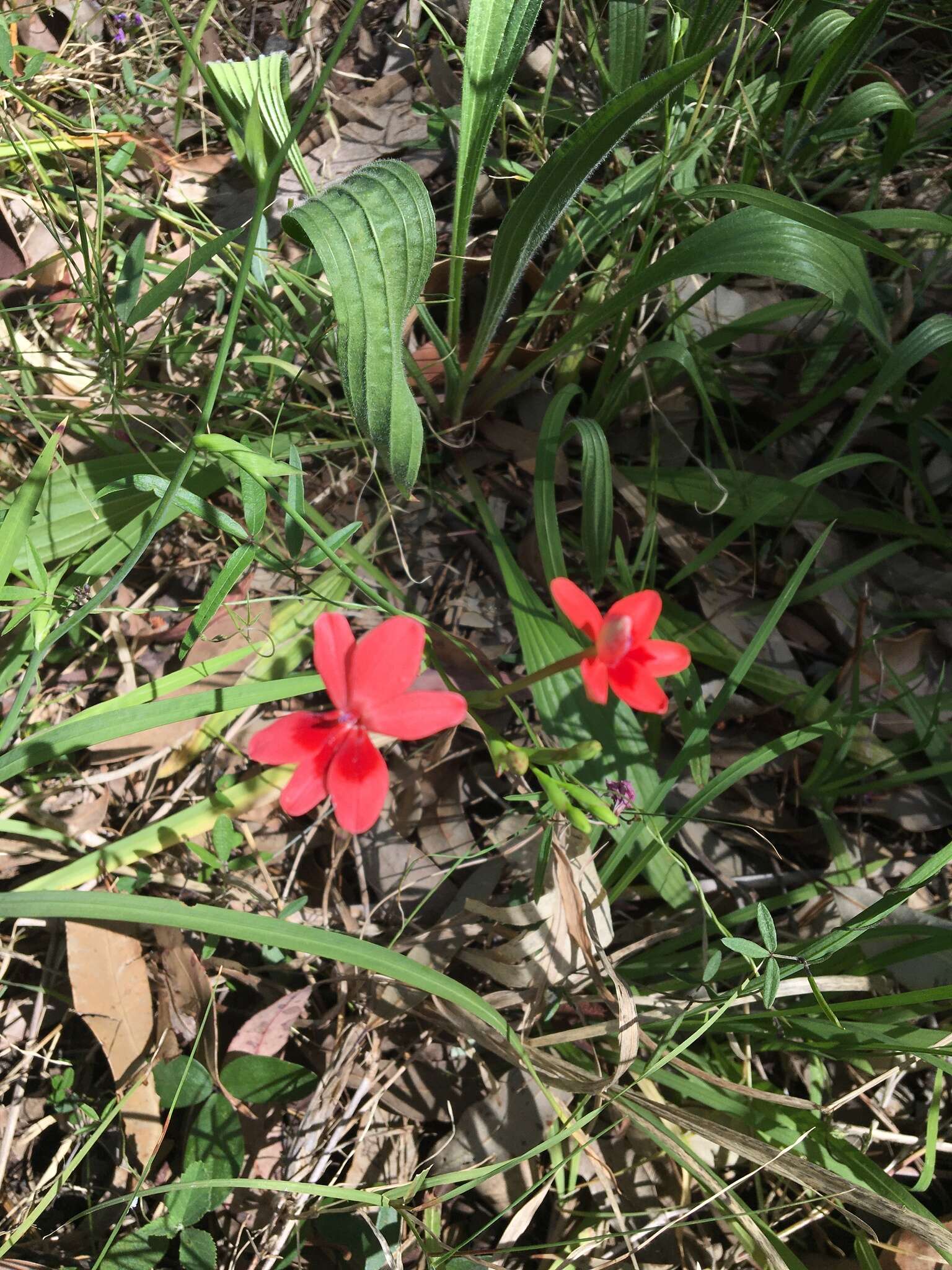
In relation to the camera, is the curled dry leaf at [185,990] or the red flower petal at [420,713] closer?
the red flower petal at [420,713]

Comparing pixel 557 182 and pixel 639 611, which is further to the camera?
pixel 557 182

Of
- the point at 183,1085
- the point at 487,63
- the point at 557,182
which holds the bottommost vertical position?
the point at 183,1085

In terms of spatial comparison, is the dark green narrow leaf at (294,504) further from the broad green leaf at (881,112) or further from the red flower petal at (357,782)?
the broad green leaf at (881,112)

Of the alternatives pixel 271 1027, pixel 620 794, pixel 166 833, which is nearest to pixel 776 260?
pixel 620 794

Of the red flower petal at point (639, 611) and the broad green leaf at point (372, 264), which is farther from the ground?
the broad green leaf at point (372, 264)

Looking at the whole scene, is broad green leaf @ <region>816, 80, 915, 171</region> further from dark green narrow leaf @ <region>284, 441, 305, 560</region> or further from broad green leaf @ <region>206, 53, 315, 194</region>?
dark green narrow leaf @ <region>284, 441, 305, 560</region>

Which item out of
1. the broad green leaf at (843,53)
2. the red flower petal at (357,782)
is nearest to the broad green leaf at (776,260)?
the broad green leaf at (843,53)

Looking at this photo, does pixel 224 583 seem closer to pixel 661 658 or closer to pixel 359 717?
pixel 359 717
